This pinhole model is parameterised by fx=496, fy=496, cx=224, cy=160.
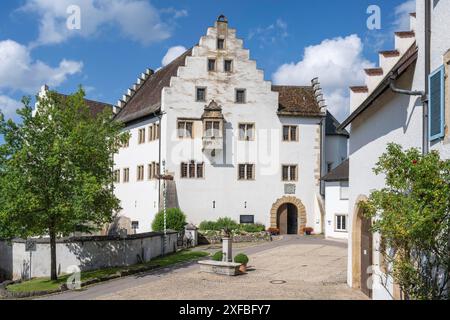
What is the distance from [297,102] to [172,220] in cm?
1569

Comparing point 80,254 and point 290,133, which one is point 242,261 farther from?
point 290,133

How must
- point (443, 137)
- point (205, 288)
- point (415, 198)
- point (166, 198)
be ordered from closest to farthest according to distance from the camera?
point (415, 198) → point (443, 137) → point (205, 288) → point (166, 198)

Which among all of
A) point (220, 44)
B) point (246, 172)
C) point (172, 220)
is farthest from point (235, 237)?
point (220, 44)

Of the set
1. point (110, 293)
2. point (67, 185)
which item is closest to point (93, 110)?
point (67, 185)

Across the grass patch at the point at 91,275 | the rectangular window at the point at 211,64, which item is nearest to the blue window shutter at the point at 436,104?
the grass patch at the point at 91,275

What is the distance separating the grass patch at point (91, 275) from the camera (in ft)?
76.6

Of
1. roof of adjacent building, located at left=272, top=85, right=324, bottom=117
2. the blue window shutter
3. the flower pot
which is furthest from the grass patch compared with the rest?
the blue window shutter

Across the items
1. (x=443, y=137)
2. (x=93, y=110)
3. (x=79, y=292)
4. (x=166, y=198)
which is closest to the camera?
(x=443, y=137)

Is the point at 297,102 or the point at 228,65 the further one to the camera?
the point at 297,102

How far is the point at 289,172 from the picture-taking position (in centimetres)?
4262

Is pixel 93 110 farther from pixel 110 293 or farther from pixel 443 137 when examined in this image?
pixel 443 137

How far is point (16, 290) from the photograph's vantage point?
2306 cm

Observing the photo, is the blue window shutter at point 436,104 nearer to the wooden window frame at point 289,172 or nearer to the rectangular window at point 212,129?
the rectangular window at point 212,129
